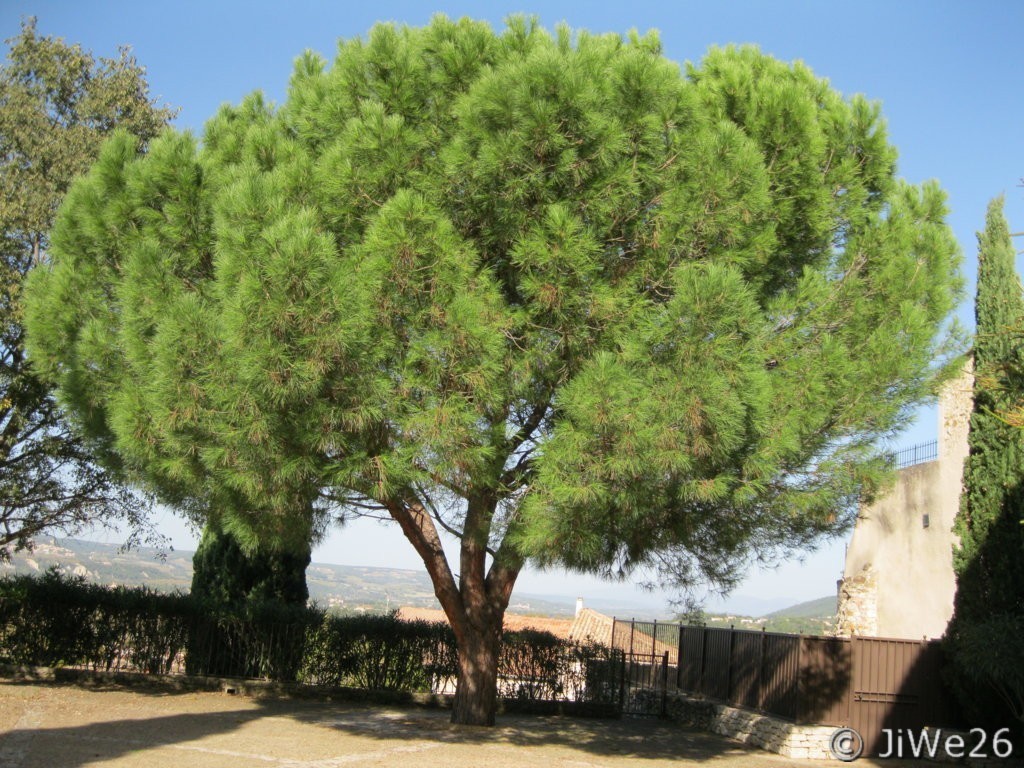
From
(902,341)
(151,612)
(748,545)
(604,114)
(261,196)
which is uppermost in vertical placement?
(604,114)

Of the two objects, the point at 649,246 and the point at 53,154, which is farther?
the point at 53,154

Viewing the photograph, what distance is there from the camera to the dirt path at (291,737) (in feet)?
26.0

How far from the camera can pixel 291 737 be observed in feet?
30.6

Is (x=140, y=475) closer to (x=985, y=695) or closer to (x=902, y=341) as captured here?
(x=902, y=341)

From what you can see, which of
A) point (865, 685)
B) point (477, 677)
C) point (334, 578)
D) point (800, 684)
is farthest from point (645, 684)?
point (334, 578)

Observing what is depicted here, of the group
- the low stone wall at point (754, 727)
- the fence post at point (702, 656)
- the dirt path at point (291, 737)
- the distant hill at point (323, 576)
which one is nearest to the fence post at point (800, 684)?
the low stone wall at point (754, 727)

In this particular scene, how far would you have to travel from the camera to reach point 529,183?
7.84 metres

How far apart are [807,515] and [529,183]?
4.27 meters

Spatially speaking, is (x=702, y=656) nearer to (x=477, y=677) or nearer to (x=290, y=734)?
(x=477, y=677)

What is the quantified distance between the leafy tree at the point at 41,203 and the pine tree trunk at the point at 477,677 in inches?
250

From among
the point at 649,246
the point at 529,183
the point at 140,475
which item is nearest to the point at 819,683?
the point at 649,246

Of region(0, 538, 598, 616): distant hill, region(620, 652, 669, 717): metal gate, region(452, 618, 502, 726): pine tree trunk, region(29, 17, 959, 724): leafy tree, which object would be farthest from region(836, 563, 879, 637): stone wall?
region(0, 538, 598, 616): distant hill

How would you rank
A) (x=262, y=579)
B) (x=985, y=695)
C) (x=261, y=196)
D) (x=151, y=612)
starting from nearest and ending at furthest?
(x=261, y=196)
(x=985, y=695)
(x=151, y=612)
(x=262, y=579)

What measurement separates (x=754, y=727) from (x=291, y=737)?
5731 millimetres
